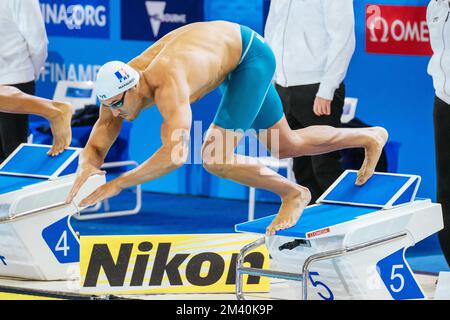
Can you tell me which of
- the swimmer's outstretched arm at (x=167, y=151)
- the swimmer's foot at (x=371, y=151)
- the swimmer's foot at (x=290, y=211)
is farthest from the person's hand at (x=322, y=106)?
the swimmer's outstretched arm at (x=167, y=151)

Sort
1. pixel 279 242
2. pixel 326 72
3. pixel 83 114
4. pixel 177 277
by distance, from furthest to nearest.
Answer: pixel 83 114 → pixel 326 72 → pixel 177 277 → pixel 279 242

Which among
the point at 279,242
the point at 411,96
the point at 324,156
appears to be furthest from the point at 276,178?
the point at 411,96

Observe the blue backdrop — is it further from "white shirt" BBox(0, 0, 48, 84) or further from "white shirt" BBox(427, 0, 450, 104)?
"white shirt" BBox(0, 0, 48, 84)

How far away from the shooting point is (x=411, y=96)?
9.01 meters

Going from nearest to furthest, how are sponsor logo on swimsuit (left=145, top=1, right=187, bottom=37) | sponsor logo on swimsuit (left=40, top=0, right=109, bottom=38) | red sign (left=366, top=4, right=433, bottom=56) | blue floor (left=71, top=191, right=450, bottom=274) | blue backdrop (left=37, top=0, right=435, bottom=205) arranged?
blue floor (left=71, top=191, right=450, bottom=274) → red sign (left=366, top=4, right=433, bottom=56) → blue backdrop (left=37, top=0, right=435, bottom=205) → sponsor logo on swimsuit (left=145, top=1, right=187, bottom=37) → sponsor logo on swimsuit (left=40, top=0, right=109, bottom=38)

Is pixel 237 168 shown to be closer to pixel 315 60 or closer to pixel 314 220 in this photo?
pixel 314 220

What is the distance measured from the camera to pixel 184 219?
9.59m

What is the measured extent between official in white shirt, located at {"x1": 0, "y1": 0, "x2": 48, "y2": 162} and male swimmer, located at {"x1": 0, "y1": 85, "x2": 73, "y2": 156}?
606 millimetres

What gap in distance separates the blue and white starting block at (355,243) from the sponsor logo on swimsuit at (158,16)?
4.03 metres

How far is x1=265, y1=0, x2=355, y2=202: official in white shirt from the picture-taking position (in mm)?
7738

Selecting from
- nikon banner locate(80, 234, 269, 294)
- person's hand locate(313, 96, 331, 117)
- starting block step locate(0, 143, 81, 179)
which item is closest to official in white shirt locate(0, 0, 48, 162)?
starting block step locate(0, 143, 81, 179)

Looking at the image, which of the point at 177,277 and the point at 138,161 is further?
the point at 138,161
